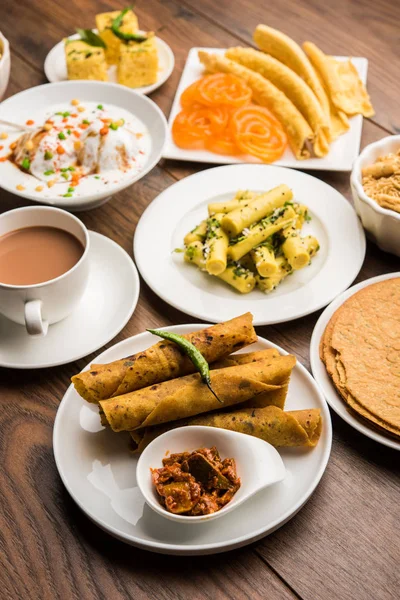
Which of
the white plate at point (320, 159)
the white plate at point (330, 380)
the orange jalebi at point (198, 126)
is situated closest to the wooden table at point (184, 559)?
the white plate at point (330, 380)

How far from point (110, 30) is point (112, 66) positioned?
137mm

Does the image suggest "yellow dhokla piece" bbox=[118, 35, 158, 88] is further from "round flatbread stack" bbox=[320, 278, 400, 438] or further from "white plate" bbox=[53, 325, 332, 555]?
"white plate" bbox=[53, 325, 332, 555]

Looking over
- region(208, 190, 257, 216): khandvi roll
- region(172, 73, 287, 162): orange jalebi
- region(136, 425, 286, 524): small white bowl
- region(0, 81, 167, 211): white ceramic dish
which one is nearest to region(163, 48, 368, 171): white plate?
region(172, 73, 287, 162): orange jalebi

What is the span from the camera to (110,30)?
8.73 feet

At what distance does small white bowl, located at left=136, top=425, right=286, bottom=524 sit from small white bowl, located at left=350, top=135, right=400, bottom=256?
83 cm

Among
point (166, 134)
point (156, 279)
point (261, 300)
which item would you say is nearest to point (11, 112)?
point (166, 134)

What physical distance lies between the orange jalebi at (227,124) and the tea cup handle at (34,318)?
3.28 feet

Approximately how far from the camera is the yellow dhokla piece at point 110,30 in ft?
8.76

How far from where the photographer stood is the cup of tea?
1.66 metres

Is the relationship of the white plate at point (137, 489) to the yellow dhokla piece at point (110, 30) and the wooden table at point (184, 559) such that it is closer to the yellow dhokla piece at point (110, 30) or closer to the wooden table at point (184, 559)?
the wooden table at point (184, 559)

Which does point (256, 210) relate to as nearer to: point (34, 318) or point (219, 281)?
point (219, 281)

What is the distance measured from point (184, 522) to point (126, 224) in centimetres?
113

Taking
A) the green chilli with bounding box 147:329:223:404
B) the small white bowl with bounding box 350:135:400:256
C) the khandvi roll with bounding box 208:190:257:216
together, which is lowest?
the khandvi roll with bounding box 208:190:257:216

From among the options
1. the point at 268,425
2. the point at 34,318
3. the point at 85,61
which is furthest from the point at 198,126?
the point at 268,425
